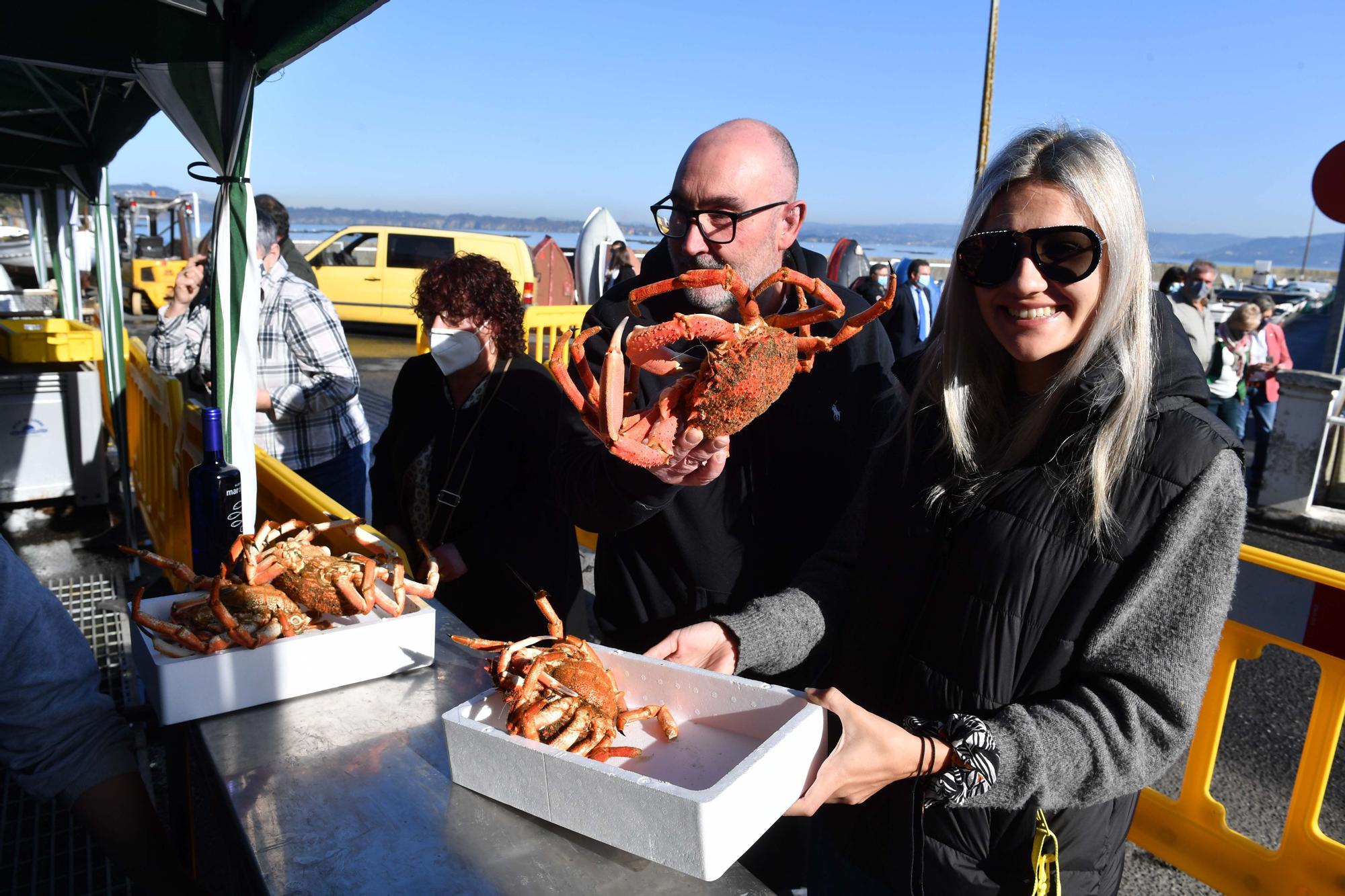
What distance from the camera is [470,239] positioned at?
1817 cm

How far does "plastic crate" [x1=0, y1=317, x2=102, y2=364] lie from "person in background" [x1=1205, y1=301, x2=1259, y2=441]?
995 centimetres

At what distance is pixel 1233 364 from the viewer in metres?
8.18

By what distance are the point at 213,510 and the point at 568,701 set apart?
171cm

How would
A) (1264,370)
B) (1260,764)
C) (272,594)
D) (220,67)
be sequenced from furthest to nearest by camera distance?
(1264,370), (1260,764), (220,67), (272,594)

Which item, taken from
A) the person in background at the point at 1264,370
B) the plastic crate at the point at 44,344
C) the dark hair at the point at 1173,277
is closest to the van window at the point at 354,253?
the plastic crate at the point at 44,344

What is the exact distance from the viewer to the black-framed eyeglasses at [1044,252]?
1.50 metres

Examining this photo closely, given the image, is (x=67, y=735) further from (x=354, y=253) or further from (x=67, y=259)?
(x=354, y=253)

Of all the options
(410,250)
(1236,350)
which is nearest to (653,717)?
(1236,350)

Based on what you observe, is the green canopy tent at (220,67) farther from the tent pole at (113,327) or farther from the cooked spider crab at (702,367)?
the tent pole at (113,327)

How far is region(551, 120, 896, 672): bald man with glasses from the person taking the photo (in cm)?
224

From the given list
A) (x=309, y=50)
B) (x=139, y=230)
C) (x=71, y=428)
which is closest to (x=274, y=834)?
(x=309, y=50)

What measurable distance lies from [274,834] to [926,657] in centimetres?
125

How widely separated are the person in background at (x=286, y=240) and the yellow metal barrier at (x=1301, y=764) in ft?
17.1

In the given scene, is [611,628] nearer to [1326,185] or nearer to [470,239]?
[1326,185]
